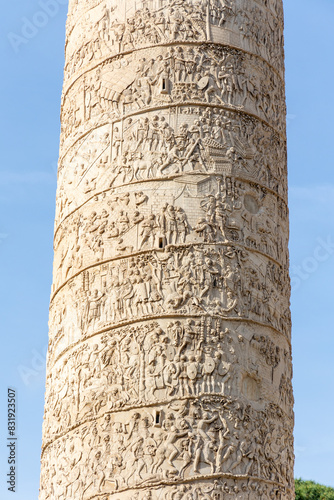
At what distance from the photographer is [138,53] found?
7.72 m

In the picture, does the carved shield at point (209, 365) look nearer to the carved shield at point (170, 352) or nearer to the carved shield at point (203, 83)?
the carved shield at point (170, 352)

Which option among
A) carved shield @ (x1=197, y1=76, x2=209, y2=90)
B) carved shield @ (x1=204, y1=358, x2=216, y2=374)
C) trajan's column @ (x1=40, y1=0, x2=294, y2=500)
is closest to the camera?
trajan's column @ (x1=40, y1=0, x2=294, y2=500)

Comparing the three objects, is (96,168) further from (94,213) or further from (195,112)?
(195,112)

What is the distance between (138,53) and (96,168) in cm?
95

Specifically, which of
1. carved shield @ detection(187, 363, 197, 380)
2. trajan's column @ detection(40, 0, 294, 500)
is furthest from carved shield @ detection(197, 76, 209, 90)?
carved shield @ detection(187, 363, 197, 380)

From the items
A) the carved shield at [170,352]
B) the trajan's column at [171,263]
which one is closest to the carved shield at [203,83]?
the trajan's column at [171,263]

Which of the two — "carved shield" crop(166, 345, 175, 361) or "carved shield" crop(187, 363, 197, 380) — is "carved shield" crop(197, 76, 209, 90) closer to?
"carved shield" crop(166, 345, 175, 361)

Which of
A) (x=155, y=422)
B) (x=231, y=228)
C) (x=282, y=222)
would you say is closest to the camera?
(x=155, y=422)

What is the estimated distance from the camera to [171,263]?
7035 mm

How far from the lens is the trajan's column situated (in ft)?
21.8

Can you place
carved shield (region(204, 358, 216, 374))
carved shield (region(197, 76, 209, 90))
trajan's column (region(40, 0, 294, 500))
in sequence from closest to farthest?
trajan's column (region(40, 0, 294, 500)) → carved shield (region(204, 358, 216, 374)) → carved shield (region(197, 76, 209, 90))

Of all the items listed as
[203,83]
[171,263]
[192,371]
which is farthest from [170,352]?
[203,83]

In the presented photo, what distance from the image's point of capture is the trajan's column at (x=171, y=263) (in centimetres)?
664

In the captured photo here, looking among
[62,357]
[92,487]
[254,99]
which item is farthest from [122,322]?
[254,99]
